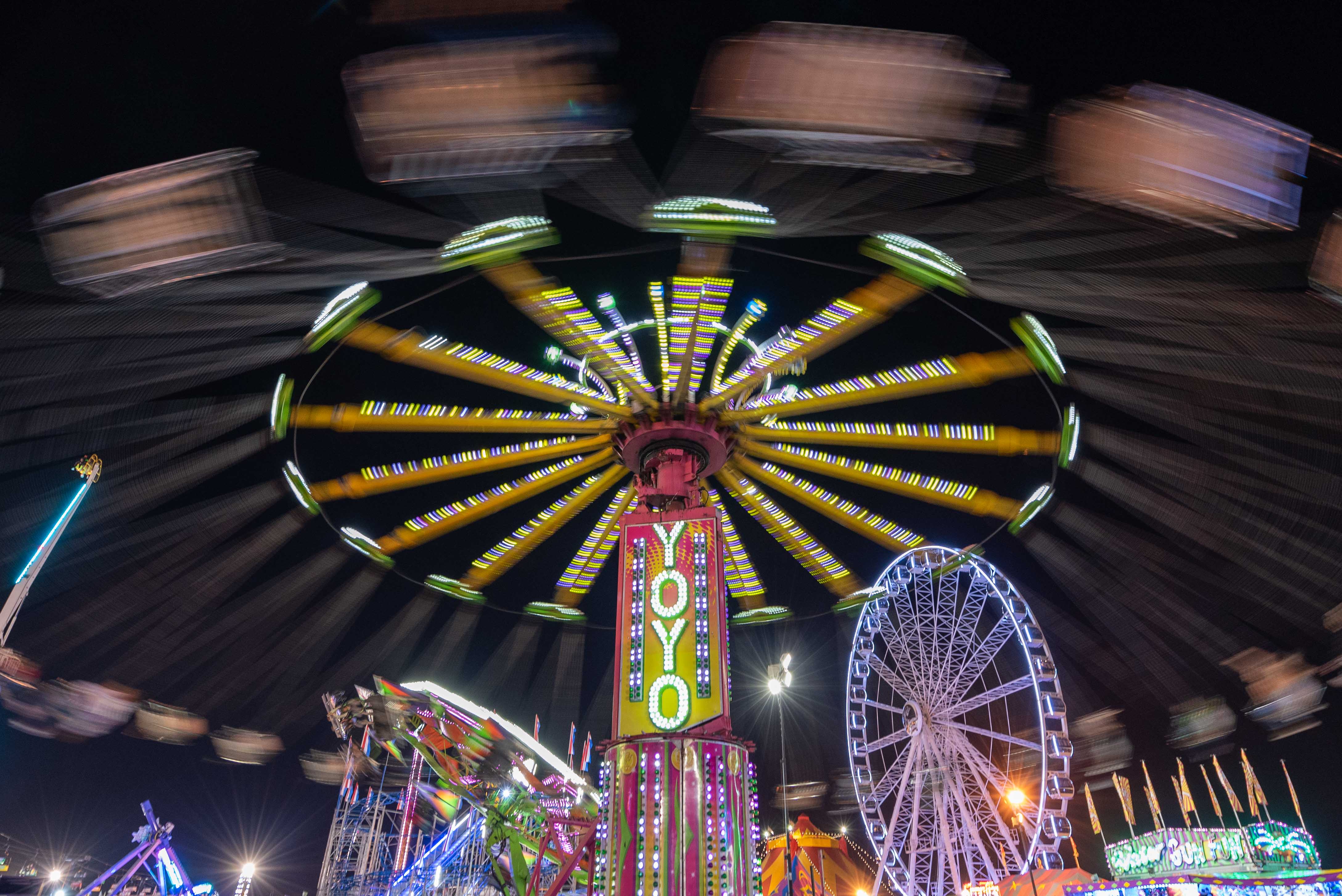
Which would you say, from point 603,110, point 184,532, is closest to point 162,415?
point 184,532

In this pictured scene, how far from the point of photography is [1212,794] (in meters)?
26.8

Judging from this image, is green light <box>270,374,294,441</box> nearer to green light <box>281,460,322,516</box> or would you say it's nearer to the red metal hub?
green light <box>281,460,322,516</box>

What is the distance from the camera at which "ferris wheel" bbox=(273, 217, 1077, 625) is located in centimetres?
1178

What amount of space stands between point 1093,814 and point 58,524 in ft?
113

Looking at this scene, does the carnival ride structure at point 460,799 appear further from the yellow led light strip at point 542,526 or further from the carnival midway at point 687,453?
the yellow led light strip at point 542,526

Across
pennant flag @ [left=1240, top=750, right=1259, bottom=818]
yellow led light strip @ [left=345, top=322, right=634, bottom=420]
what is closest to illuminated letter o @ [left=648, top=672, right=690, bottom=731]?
→ yellow led light strip @ [left=345, top=322, right=634, bottom=420]

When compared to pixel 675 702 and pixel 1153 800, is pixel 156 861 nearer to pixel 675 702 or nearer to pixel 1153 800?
pixel 675 702

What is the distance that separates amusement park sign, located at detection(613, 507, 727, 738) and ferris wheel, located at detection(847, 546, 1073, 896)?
7.21m

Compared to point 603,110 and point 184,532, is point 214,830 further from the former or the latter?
point 603,110

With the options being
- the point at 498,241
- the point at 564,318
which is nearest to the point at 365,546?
the point at 564,318

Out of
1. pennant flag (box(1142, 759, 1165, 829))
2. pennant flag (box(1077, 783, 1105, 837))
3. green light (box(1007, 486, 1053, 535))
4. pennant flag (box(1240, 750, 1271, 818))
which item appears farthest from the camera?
pennant flag (box(1077, 783, 1105, 837))

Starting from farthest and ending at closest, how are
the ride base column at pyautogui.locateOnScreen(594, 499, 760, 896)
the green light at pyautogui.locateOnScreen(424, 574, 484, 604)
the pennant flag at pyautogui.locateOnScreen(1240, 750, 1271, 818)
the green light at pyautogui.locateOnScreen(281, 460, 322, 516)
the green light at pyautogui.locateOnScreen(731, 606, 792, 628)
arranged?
the pennant flag at pyautogui.locateOnScreen(1240, 750, 1271, 818) → the green light at pyautogui.locateOnScreen(731, 606, 792, 628) → the green light at pyautogui.locateOnScreen(424, 574, 484, 604) → the green light at pyautogui.locateOnScreen(281, 460, 322, 516) → the ride base column at pyautogui.locateOnScreen(594, 499, 760, 896)

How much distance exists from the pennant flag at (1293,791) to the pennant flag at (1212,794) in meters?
2.35

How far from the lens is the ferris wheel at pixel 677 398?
11781 millimetres
